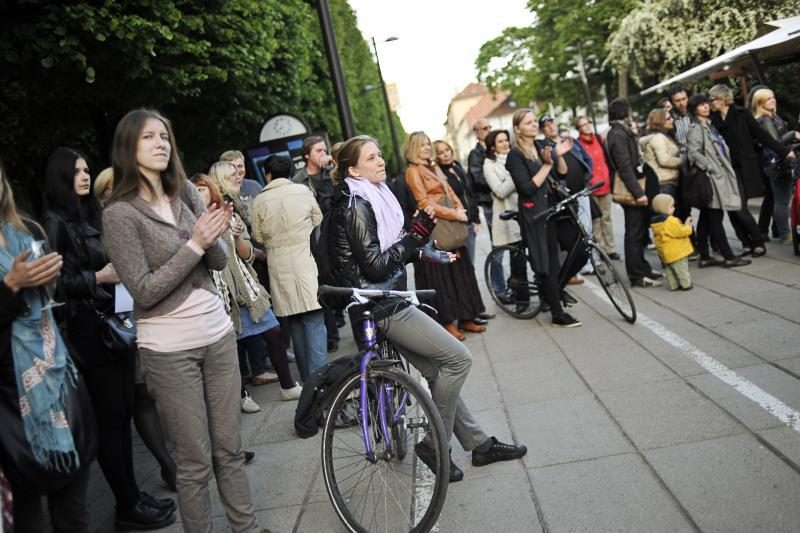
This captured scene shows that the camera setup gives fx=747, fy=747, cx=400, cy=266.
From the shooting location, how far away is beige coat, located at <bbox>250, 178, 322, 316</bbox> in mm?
6012

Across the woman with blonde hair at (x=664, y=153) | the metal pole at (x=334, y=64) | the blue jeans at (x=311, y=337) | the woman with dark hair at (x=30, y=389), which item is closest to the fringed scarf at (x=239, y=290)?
the blue jeans at (x=311, y=337)

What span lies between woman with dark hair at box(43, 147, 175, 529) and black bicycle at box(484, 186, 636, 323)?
4.19 metres

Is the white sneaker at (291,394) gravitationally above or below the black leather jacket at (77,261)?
below

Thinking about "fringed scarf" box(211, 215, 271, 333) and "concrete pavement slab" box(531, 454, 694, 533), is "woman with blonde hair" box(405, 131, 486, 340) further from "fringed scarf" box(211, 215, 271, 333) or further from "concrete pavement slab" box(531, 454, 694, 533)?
"concrete pavement slab" box(531, 454, 694, 533)

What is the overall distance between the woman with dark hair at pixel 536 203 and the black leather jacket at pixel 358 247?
11.5 feet

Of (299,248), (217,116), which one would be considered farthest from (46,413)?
(217,116)

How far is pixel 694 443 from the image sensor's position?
3965mm

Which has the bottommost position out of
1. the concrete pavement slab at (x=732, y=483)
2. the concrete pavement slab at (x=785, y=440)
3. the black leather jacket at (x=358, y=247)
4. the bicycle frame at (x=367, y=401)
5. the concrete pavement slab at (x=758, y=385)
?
the concrete pavement slab at (x=758, y=385)

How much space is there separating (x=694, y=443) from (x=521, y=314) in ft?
13.0

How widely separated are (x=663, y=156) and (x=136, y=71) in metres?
6.31

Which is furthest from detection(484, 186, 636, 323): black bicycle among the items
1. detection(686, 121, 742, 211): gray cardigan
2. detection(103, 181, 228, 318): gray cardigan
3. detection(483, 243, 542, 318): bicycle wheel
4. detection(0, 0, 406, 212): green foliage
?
detection(0, 0, 406, 212): green foliage

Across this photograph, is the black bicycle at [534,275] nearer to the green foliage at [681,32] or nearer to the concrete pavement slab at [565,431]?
the concrete pavement slab at [565,431]

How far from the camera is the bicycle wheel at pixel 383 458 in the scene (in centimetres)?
330

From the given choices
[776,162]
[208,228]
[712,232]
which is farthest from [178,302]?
[776,162]
